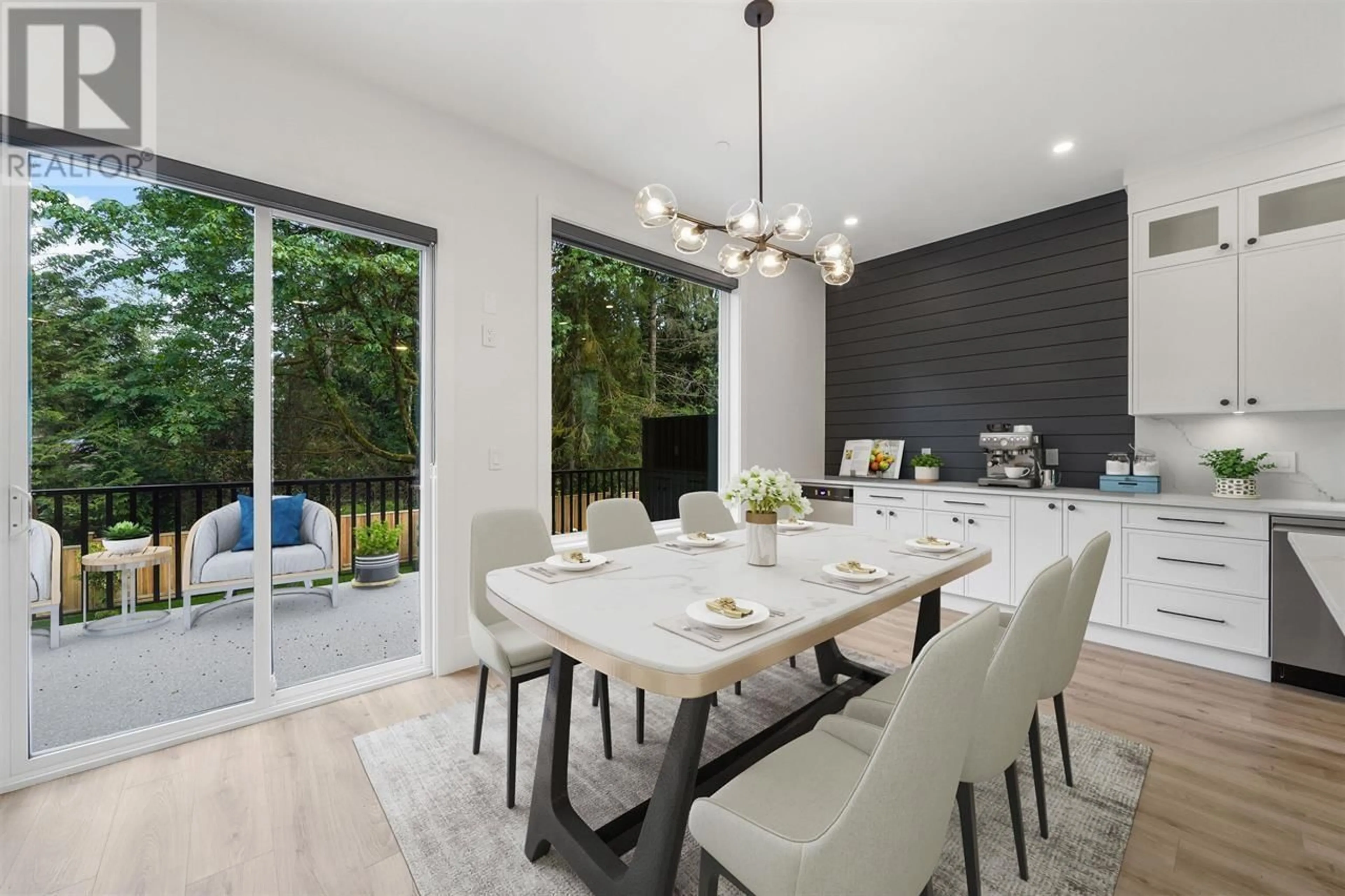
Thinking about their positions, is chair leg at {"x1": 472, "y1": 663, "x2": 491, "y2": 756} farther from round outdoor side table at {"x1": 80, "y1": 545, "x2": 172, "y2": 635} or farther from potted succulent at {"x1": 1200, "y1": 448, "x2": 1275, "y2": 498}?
potted succulent at {"x1": 1200, "y1": 448, "x2": 1275, "y2": 498}

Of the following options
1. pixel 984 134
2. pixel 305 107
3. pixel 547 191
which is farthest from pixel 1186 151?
pixel 305 107

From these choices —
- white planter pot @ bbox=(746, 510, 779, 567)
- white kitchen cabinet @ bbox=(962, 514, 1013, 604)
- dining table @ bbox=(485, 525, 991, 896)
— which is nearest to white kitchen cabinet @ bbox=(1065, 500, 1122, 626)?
white kitchen cabinet @ bbox=(962, 514, 1013, 604)

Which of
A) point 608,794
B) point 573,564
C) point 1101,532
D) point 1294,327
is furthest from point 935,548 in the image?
point 1294,327

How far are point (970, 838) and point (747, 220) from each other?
1.95m

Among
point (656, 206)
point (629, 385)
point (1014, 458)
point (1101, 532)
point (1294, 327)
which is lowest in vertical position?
point (1101, 532)

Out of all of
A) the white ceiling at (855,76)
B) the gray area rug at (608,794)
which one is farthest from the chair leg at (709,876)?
the white ceiling at (855,76)

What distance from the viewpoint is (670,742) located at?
1247 millimetres

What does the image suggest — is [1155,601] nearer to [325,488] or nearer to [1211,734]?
[1211,734]

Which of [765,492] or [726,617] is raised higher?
[765,492]

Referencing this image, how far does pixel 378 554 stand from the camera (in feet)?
10.1

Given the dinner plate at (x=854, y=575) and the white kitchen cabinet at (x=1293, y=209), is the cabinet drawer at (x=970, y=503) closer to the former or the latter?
the white kitchen cabinet at (x=1293, y=209)

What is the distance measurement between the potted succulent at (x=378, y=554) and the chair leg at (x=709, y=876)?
253 cm

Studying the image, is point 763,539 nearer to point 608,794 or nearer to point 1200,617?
point 608,794

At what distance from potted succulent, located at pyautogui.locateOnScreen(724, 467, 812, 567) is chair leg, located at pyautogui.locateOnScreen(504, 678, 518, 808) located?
0.92 meters
